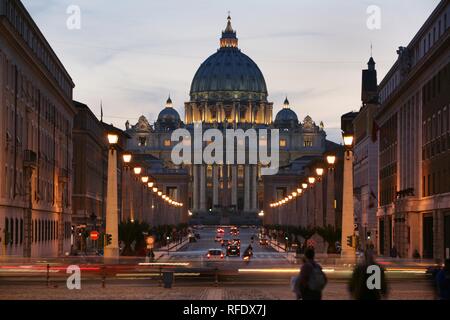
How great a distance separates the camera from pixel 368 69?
17725 cm

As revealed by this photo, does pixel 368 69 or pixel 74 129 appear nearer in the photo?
pixel 74 129

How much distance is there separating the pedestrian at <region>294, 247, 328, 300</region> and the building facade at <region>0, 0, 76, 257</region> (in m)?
40.2

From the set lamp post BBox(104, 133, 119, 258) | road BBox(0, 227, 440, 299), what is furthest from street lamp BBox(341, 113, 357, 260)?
lamp post BBox(104, 133, 119, 258)

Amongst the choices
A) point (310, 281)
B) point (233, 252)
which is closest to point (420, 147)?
point (233, 252)

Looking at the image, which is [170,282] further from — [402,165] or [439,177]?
[402,165]

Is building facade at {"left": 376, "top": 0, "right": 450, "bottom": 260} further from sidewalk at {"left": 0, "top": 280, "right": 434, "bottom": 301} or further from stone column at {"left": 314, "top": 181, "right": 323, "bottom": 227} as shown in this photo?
sidewalk at {"left": 0, "top": 280, "right": 434, "bottom": 301}

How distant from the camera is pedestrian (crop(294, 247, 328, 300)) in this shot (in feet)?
69.6

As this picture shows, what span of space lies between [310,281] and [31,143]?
58.5 meters

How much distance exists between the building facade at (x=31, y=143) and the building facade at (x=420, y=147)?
21171 mm

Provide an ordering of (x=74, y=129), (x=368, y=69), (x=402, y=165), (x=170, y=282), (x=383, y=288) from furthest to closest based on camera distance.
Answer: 1. (x=368, y=69)
2. (x=74, y=129)
3. (x=402, y=165)
4. (x=170, y=282)
5. (x=383, y=288)

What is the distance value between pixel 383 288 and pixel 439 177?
47.8m

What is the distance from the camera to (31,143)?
78312 millimetres

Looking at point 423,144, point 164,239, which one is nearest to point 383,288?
point 423,144

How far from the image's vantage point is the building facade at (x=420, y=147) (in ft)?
224
